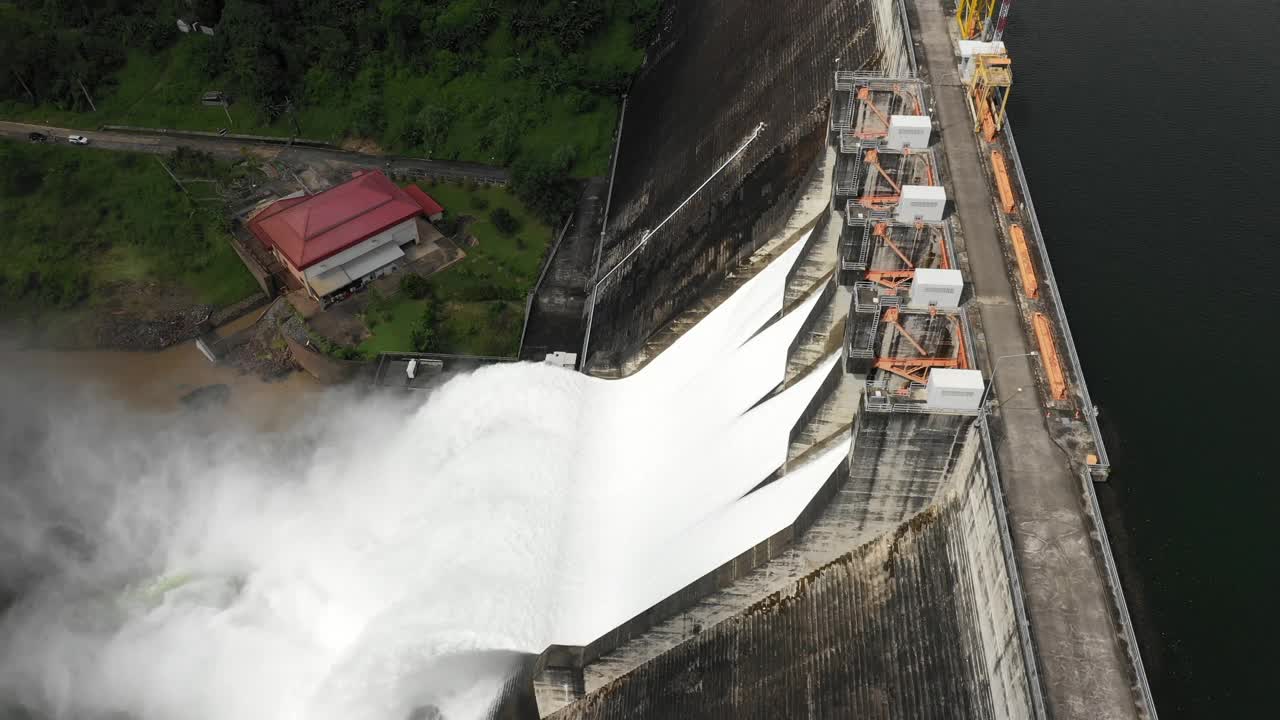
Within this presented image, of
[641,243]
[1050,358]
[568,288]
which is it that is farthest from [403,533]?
[1050,358]

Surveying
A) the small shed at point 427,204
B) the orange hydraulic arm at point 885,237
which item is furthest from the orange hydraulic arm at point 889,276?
the small shed at point 427,204

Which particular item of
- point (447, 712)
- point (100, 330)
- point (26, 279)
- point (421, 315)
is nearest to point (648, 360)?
point (421, 315)

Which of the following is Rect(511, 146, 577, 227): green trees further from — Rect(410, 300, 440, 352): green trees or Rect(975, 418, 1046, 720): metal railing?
Rect(975, 418, 1046, 720): metal railing

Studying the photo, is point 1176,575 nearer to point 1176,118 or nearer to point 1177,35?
point 1176,118

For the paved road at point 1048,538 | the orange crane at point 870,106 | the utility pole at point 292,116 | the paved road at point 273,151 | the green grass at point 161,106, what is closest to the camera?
the paved road at point 1048,538

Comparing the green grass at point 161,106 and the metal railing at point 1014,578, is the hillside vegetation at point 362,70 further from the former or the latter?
the metal railing at point 1014,578

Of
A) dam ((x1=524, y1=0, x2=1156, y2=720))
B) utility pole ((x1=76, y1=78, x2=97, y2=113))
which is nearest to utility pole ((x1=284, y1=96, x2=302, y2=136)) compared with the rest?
utility pole ((x1=76, y1=78, x2=97, y2=113))
